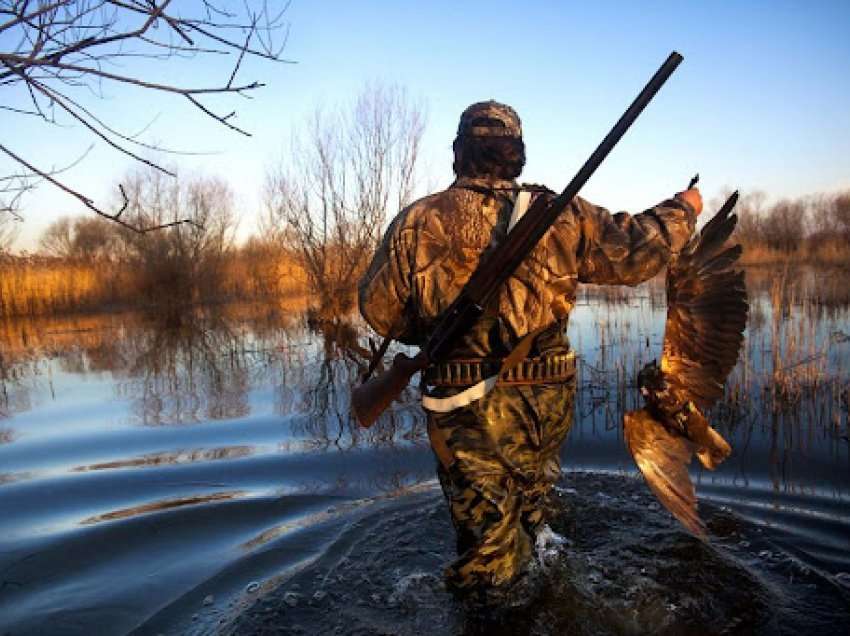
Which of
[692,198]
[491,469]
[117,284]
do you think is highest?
[117,284]

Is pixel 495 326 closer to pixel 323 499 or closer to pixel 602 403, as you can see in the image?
pixel 323 499

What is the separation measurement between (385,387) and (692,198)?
1.65 meters

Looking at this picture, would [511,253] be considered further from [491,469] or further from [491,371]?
[491,469]

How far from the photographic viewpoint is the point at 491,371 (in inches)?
110

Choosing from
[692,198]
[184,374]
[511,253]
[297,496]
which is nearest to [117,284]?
[184,374]

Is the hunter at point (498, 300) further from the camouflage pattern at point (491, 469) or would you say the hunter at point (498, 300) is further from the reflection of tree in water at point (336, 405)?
the reflection of tree in water at point (336, 405)

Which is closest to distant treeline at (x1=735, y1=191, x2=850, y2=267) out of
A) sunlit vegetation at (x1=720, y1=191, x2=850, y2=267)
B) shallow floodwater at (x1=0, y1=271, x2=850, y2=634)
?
sunlit vegetation at (x1=720, y1=191, x2=850, y2=267)

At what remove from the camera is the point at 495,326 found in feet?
9.07

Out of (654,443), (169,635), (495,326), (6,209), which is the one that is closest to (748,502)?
(654,443)

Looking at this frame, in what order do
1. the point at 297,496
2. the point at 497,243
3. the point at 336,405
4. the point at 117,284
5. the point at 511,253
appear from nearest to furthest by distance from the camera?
the point at 511,253 < the point at 497,243 < the point at 297,496 < the point at 336,405 < the point at 117,284

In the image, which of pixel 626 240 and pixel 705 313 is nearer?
pixel 626 240

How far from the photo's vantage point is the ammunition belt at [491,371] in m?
2.76

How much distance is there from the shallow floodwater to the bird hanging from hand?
0.60m

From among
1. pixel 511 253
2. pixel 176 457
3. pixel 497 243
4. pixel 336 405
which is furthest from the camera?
pixel 336 405
